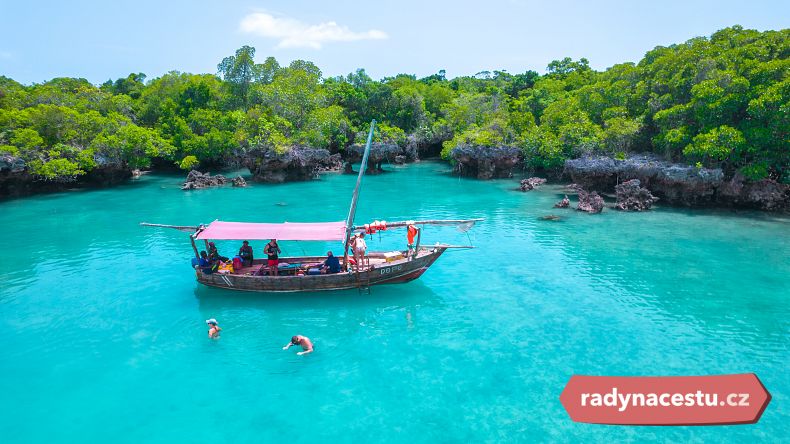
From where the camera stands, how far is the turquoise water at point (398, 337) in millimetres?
10852

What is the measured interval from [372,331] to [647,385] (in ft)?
26.3

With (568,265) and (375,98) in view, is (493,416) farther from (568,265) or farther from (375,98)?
(375,98)

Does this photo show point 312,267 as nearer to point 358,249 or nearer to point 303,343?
point 358,249

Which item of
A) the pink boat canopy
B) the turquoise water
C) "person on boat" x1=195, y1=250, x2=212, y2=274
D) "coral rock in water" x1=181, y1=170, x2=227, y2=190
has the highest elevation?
"coral rock in water" x1=181, y1=170, x2=227, y2=190

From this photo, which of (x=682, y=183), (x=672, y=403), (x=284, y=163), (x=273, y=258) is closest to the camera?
(x=672, y=403)

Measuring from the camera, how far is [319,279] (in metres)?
17.0

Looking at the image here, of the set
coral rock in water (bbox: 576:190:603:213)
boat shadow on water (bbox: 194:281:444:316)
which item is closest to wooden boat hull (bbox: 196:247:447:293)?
boat shadow on water (bbox: 194:281:444:316)

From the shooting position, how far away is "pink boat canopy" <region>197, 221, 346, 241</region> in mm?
16812

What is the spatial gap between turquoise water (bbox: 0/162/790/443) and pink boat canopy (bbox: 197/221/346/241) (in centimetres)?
241

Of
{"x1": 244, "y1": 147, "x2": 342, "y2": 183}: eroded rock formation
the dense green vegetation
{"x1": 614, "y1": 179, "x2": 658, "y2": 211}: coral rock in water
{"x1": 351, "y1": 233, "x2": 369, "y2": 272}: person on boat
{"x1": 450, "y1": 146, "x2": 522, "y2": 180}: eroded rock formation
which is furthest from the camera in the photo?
{"x1": 450, "y1": 146, "x2": 522, "y2": 180}: eroded rock formation

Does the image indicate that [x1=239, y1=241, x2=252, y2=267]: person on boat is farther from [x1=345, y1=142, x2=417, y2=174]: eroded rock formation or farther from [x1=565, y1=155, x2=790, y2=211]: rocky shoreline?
[x1=345, y1=142, x2=417, y2=174]: eroded rock formation

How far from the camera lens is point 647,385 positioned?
9984 mm

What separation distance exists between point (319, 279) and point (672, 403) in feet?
38.7

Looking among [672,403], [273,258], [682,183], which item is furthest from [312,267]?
[682,183]
